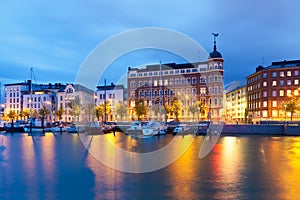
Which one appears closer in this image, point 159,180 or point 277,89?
point 159,180

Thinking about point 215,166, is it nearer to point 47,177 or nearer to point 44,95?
point 47,177

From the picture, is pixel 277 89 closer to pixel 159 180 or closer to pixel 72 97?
pixel 72 97

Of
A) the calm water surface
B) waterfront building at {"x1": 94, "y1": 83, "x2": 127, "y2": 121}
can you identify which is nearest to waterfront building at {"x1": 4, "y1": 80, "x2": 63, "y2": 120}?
waterfront building at {"x1": 94, "y1": 83, "x2": 127, "y2": 121}

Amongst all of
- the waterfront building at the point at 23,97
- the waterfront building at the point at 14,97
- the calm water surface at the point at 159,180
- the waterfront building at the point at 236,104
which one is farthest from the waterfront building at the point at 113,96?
the calm water surface at the point at 159,180

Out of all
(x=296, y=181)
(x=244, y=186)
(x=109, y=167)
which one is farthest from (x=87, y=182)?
(x=296, y=181)

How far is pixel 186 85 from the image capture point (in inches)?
4707

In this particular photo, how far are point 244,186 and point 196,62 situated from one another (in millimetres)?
103431

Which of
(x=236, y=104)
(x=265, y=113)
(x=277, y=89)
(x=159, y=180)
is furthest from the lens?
(x=236, y=104)

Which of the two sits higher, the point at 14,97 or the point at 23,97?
the point at 14,97

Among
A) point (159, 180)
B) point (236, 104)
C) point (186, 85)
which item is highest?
point (186, 85)

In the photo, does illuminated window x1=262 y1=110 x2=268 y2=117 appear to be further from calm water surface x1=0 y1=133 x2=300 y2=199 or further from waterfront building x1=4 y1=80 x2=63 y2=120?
calm water surface x1=0 y1=133 x2=300 y2=199

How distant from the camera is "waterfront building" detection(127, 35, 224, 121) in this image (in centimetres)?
10969

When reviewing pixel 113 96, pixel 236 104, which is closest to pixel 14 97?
pixel 113 96

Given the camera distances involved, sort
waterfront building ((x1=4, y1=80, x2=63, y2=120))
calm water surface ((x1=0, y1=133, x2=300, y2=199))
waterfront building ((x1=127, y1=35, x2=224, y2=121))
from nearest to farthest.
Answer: calm water surface ((x1=0, y1=133, x2=300, y2=199)), waterfront building ((x1=127, y1=35, x2=224, y2=121)), waterfront building ((x1=4, y1=80, x2=63, y2=120))
